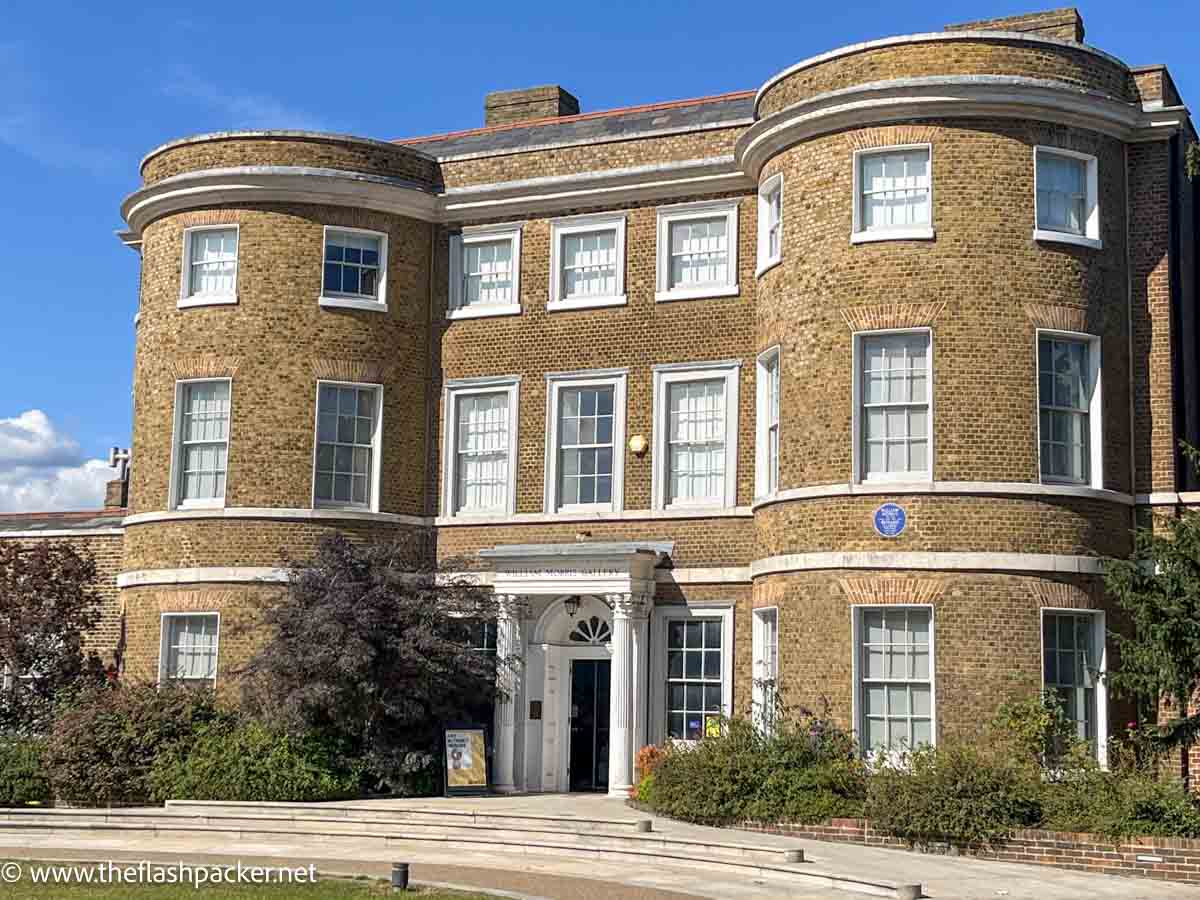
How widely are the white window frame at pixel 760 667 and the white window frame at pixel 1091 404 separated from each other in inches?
170

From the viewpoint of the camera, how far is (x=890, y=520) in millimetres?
20719

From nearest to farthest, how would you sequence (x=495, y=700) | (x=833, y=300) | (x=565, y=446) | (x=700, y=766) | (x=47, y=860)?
1. (x=47, y=860)
2. (x=700, y=766)
3. (x=833, y=300)
4. (x=495, y=700)
5. (x=565, y=446)

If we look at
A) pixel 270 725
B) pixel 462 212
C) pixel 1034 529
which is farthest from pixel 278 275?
pixel 1034 529

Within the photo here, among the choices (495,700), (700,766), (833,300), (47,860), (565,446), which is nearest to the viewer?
(47,860)

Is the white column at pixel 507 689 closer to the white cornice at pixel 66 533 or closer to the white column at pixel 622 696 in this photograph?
the white column at pixel 622 696

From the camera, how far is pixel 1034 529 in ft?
67.5

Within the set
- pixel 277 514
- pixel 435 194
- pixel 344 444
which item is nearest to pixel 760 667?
pixel 344 444

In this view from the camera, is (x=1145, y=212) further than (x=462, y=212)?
No

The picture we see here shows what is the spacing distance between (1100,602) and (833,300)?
5287 mm

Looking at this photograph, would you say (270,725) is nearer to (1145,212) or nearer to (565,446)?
(565,446)

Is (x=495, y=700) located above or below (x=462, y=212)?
below

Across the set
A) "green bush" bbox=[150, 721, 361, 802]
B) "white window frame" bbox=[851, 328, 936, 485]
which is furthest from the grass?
"white window frame" bbox=[851, 328, 936, 485]

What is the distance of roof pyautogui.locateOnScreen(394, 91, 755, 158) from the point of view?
25844 mm

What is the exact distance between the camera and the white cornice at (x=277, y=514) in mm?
25016
